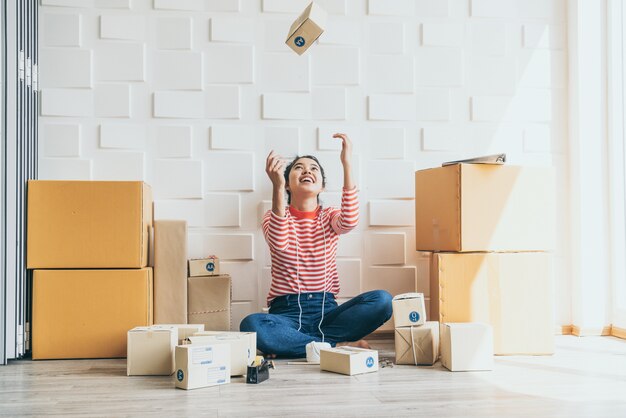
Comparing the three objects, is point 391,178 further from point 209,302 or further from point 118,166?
point 118,166

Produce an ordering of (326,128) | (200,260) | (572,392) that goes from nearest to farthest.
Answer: (572,392)
(200,260)
(326,128)

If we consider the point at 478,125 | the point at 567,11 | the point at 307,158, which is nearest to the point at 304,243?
the point at 307,158

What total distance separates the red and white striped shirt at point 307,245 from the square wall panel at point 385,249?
0.93ft

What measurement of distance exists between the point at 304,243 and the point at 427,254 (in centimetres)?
72

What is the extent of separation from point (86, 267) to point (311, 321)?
40.7 inches

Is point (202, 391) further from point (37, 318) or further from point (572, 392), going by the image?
point (572, 392)

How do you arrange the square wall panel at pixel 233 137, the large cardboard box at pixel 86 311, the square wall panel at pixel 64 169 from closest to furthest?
the large cardboard box at pixel 86 311, the square wall panel at pixel 64 169, the square wall panel at pixel 233 137

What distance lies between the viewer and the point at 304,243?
313cm

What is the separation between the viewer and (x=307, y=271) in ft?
10.2

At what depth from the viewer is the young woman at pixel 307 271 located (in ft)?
9.35

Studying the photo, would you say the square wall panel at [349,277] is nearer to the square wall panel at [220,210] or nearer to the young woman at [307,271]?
the young woman at [307,271]

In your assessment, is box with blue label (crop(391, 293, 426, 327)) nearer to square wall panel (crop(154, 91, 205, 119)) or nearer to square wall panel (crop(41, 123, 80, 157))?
square wall panel (crop(154, 91, 205, 119))

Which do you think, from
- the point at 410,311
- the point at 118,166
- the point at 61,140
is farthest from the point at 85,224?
the point at 410,311

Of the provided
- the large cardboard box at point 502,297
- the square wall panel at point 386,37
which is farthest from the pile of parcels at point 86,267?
the square wall panel at point 386,37
